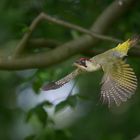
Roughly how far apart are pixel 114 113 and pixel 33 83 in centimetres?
131

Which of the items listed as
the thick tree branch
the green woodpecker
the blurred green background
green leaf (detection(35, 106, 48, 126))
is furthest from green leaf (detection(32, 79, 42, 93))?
the green woodpecker

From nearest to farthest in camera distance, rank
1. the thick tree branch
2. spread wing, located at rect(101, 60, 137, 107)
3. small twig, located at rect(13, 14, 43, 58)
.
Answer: spread wing, located at rect(101, 60, 137, 107)
the thick tree branch
small twig, located at rect(13, 14, 43, 58)

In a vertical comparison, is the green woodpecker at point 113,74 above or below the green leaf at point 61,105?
above

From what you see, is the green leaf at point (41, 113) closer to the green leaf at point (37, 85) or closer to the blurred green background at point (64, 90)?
the blurred green background at point (64, 90)

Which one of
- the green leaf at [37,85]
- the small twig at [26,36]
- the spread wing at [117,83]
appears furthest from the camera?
the green leaf at [37,85]

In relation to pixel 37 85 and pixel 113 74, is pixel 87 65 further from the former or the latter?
pixel 37 85

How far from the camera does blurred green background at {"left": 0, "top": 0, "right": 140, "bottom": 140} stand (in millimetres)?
2566

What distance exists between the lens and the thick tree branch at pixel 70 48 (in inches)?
90.2

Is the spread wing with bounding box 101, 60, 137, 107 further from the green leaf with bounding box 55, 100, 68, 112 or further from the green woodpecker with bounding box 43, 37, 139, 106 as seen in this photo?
the green leaf with bounding box 55, 100, 68, 112

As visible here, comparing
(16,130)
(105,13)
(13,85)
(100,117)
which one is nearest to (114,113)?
(100,117)

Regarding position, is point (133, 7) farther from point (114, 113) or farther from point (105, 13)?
point (114, 113)

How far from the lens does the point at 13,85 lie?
153 inches

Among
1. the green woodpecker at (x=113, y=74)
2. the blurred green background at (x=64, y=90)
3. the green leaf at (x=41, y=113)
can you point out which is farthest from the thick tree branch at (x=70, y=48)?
the green woodpecker at (x=113, y=74)

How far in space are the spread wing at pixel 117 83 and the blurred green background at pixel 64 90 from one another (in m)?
0.28
